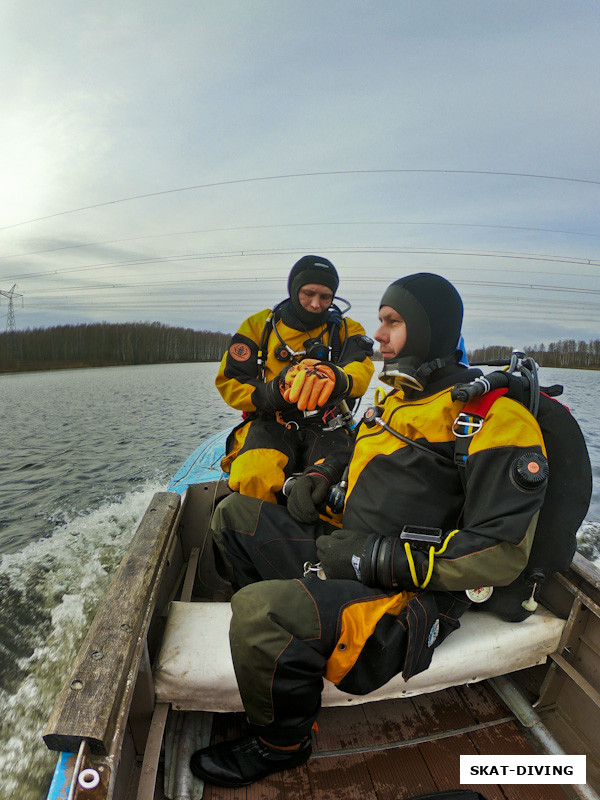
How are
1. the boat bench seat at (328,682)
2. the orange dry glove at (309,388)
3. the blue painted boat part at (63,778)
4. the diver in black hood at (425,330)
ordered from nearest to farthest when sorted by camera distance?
the blue painted boat part at (63,778), the boat bench seat at (328,682), the diver in black hood at (425,330), the orange dry glove at (309,388)

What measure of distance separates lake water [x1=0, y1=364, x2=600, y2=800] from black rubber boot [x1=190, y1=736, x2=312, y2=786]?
1670mm

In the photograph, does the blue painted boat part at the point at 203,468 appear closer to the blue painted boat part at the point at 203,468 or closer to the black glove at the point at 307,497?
the blue painted boat part at the point at 203,468

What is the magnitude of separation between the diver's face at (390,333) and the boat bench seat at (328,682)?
50.6 inches

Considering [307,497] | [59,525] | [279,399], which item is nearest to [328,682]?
[307,497]

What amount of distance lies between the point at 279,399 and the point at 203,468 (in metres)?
3.65

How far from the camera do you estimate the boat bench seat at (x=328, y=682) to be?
68.6 inches

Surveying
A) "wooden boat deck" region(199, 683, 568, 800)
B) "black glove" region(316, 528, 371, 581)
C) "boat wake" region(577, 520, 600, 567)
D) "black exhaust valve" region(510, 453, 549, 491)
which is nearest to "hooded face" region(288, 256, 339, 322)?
"black glove" region(316, 528, 371, 581)

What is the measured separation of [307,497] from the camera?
7.59ft

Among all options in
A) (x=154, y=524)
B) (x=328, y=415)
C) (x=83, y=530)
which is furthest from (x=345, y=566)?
(x=83, y=530)

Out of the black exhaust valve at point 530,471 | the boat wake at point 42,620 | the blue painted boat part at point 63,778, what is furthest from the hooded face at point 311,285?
the boat wake at point 42,620

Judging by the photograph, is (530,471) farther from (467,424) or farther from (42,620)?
(42,620)

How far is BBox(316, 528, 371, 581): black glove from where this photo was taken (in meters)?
1.80

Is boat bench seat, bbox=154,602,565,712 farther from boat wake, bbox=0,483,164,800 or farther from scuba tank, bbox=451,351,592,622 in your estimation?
boat wake, bbox=0,483,164,800

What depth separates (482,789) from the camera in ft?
5.72
